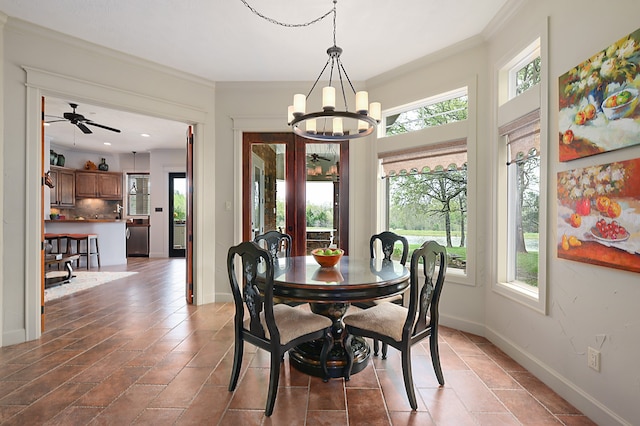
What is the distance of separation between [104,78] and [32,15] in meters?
0.68

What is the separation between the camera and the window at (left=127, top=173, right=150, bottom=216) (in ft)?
28.3

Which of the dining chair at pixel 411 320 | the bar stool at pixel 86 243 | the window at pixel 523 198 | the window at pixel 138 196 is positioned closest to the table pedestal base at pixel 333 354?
the dining chair at pixel 411 320

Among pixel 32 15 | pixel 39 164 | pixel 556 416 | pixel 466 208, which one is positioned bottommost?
pixel 556 416

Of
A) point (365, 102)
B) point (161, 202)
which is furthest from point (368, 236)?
point (161, 202)

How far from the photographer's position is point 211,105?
4.06 m

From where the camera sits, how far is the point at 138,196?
8695mm

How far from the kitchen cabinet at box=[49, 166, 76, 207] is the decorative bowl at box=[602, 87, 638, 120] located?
31.8 ft

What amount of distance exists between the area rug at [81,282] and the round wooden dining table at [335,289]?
12.5 feet

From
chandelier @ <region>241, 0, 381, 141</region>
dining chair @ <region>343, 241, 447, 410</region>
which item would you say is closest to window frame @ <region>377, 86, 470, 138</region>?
chandelier @ <region>241, 0, 381, 141</region>

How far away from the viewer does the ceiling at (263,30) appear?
2.56 meters

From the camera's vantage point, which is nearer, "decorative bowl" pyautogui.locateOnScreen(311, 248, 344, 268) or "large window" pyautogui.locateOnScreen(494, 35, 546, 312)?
"large window" pyautogui.locateOnScreen(494, 35, 546, 312)

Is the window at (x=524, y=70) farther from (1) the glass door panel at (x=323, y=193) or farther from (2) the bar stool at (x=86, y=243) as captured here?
(2) the bar stool at (x=86, y=243)

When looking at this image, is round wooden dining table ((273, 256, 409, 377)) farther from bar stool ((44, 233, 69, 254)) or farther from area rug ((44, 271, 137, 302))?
bar stool ((44, 233, 69, 254))

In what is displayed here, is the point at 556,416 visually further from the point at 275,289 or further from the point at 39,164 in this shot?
the point at 39,164
